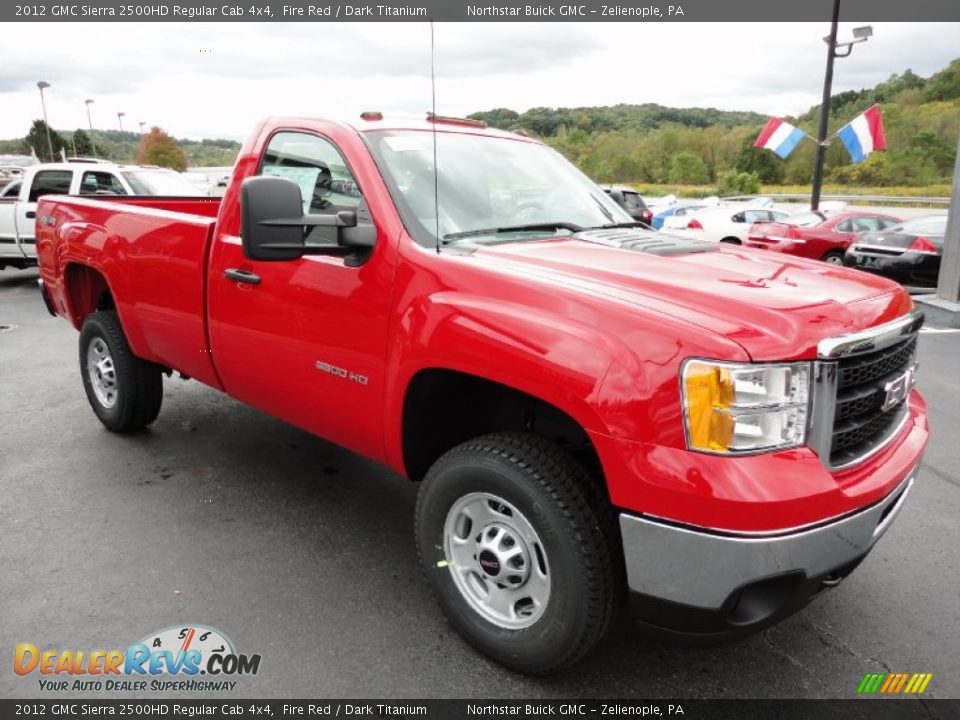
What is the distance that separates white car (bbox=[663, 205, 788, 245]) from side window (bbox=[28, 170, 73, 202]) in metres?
12.1

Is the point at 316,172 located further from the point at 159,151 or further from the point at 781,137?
the point at 159,151

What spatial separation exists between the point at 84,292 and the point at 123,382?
0.90 m

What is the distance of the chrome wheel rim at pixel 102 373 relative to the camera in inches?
193

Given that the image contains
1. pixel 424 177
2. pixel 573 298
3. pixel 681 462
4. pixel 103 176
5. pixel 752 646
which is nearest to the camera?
pixel 681 462

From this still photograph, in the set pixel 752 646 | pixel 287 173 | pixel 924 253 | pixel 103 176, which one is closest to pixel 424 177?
pixel 287 173

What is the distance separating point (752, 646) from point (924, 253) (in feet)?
36.4

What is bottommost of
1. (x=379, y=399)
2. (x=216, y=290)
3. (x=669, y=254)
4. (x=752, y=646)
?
(x=752, y=646)

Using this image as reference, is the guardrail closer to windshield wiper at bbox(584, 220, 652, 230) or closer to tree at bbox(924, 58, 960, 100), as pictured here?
tree at bbox(924, 58, 960, 100)

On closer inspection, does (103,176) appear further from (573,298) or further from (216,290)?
(573,298)

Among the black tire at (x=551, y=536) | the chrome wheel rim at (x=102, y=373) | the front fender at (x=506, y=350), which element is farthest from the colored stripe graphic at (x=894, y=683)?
the chrome wheel rim at (x=102, y=373)

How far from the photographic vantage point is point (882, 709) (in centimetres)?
246

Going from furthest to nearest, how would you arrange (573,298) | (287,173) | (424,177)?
(287,173) → (424,177) → (573,298)

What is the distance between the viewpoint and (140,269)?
4211mm

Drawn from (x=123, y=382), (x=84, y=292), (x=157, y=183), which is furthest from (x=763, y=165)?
(x=123, y=382)
